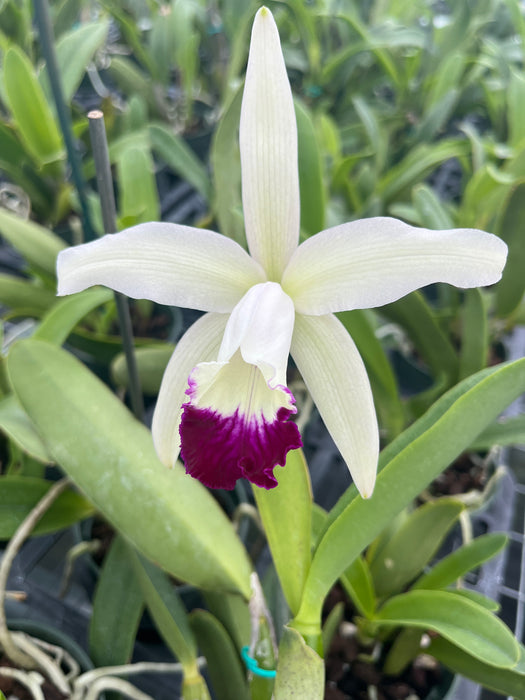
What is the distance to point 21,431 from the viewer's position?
0.68 metres

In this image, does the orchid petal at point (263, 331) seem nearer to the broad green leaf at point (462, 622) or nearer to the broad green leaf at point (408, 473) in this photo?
the broad green leaf at point (408, 473)

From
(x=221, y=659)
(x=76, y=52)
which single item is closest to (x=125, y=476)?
(x=221, y=659)

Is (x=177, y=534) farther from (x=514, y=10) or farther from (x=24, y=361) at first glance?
(x=514, y=10)

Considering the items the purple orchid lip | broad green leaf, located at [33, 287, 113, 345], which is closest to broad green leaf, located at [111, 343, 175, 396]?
broad green leaf, located at [33, 287, 113, 345]

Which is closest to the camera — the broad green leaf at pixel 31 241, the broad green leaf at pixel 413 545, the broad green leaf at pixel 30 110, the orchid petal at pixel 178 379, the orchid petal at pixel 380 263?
the orchid petal at pixel 380 263

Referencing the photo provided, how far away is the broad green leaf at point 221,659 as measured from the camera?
601 mm

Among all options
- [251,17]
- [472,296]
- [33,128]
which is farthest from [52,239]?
[472,296]

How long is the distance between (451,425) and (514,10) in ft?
4.33

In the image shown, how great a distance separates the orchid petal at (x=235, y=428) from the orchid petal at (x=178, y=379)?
4cm

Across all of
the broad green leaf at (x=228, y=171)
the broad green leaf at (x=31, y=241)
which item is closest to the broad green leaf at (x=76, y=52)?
the broad green leaf at (x=31, y=241)

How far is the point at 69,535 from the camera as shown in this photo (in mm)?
978

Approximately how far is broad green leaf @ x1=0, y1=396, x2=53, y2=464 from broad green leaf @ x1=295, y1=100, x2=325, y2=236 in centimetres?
45

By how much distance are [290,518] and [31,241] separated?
0.69 metres

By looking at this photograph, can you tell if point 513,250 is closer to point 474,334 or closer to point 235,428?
point 474,334
